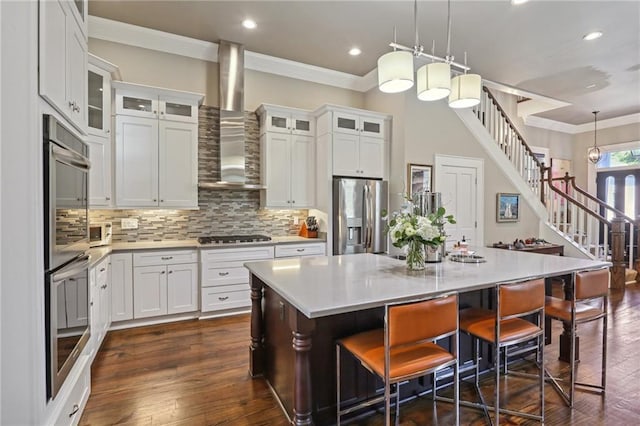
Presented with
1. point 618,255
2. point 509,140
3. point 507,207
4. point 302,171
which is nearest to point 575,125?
point 509,140

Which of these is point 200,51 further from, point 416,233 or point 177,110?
point 416,233

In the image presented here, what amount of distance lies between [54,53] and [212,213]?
9.87 feet

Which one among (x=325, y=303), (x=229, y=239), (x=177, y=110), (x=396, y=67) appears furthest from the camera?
(x=229, y=239)

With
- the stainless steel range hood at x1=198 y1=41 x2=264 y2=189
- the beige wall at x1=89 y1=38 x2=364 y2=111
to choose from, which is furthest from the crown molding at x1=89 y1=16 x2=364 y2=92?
the stainless steel range hood at x1=198 y1=41 x2=264 y2=189

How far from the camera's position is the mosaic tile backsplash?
4.06 meters

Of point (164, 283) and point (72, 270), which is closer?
point (72, 270)

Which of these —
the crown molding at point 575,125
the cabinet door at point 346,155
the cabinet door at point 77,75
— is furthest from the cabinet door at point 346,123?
the crown molding at point 575,125

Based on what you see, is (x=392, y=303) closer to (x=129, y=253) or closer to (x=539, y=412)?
(x=539, y=412)

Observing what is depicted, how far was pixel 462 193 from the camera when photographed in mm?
5113

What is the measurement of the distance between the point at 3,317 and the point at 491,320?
2575mm

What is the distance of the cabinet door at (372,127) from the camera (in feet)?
15.3

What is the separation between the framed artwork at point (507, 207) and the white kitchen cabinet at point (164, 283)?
4837 millimetres

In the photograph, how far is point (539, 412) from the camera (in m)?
2.08

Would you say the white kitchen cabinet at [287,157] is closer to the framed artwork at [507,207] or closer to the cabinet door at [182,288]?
the cabinet door at [182,288]
